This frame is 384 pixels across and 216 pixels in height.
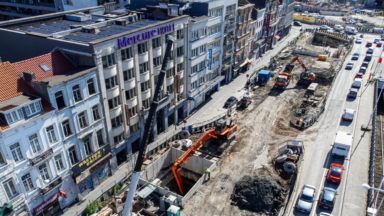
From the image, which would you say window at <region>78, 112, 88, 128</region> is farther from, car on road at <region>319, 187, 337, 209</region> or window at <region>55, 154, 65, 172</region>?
car on road at <region>319, 187, 337, 209</region>

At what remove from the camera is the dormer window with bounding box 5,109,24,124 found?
27.5 m

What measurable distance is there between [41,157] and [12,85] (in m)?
8.80

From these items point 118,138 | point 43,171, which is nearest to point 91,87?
point 118,138

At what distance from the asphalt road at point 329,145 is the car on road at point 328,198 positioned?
73 cm

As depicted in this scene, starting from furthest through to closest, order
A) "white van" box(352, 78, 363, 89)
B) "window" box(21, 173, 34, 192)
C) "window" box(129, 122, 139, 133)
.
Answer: "white van" box(352, 78, 363, 89) → "window" box(129, 122, 139, 133) → "window" box(21, 173, 34, 192)

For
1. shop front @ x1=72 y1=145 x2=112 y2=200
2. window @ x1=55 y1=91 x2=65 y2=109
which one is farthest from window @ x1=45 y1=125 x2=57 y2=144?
shop front @ x1=72 y1=145 x2=112 y2=200

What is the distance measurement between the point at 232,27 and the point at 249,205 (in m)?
48.5

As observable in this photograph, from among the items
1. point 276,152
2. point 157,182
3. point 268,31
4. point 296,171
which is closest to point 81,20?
point 157,182

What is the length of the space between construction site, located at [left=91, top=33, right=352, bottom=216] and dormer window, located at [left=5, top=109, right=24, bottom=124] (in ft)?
56.0

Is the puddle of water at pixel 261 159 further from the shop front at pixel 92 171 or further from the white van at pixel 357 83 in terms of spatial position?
the white van at pixel 357 83

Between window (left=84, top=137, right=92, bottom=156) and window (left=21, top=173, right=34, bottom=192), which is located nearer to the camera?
window (left=21, top=173, right=34, bottom=192)

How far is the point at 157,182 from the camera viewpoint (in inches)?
1610

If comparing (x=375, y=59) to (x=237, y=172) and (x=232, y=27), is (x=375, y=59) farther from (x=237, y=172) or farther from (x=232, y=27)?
(x=237, y=172)

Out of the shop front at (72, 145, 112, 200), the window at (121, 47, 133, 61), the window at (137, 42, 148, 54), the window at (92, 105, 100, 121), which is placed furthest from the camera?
the window at (137, 42, 148, 54)
